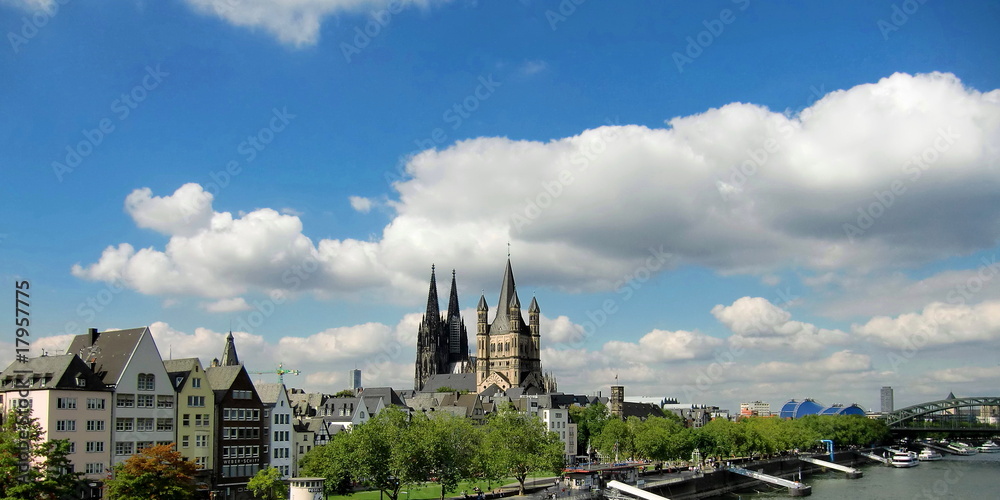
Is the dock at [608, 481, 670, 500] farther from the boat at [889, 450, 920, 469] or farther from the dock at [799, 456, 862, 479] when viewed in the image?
the boat at [889, 450, 920, 469]

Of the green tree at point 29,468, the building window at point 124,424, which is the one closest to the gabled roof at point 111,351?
the building window at point 124,424

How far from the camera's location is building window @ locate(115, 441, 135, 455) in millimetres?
68188

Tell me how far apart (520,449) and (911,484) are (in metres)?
63.8

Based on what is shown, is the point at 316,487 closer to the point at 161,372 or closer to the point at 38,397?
the point at 161,372

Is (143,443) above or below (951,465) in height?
above

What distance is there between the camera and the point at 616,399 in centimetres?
19600

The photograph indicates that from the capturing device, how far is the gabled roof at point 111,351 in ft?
228

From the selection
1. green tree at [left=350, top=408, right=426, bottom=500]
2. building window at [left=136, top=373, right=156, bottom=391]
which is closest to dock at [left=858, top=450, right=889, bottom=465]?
green tree at [left=350, top=408, right=426, bottom=500]

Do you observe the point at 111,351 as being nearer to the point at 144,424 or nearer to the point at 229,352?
the point at 144,424

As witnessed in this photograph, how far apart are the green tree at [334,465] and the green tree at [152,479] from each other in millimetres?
16478

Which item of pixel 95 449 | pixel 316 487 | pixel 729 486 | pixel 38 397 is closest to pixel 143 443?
pixel 95 449

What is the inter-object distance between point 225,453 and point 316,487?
12452 millimetres

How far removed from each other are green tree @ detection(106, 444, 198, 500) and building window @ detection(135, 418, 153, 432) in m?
10.7

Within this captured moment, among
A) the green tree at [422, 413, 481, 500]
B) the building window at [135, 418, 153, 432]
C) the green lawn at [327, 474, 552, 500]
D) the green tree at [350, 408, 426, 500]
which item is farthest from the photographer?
the green lawn at [327, 474, 552, 500]
